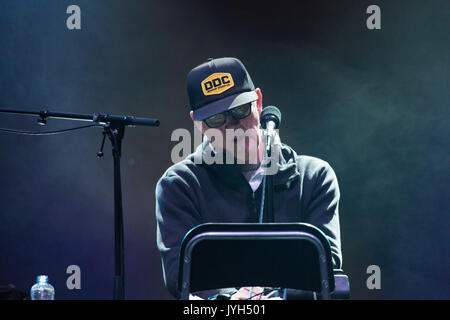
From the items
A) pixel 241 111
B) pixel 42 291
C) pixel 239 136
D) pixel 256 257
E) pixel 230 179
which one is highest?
pixel 241 111

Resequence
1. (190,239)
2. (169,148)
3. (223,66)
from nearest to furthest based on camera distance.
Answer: (190,239), (223,66), (169,148)

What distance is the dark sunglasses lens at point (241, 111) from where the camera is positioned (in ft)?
6.09

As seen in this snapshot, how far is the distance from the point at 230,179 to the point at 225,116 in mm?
339

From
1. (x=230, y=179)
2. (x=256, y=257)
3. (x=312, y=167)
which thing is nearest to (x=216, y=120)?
(x=230, y=179)

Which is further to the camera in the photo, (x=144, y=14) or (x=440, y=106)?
(x=144, y=14)

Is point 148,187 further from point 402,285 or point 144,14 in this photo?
point 402,285

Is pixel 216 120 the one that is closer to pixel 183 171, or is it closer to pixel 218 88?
pixel 218 88

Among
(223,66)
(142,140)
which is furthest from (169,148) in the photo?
(223,66)

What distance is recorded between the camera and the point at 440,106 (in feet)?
9.73

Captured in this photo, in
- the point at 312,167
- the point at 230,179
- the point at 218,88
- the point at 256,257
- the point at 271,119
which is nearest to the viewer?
the point at 256,257

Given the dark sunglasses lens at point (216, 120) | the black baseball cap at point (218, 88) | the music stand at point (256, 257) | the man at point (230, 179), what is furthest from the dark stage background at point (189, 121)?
the music stand at point (256, 257)

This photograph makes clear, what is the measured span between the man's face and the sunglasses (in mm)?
11

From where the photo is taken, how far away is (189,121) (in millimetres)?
3158

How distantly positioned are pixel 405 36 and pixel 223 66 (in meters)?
1.60
